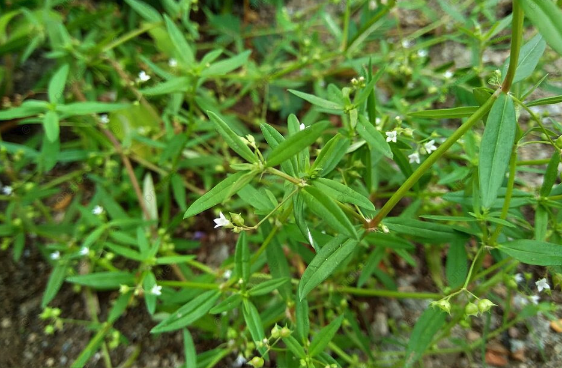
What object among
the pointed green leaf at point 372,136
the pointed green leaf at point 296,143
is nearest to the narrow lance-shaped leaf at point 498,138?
the pointed green leaf at point 372,136

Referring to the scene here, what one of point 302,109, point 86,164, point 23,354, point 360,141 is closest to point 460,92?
point 360,141

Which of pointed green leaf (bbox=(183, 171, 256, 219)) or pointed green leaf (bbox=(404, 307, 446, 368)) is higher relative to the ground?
pointed green leaf (bbox=(183, 171, 256, 219))

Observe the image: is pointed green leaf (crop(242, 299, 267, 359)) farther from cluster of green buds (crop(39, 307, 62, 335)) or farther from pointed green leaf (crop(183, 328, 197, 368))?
cluster of green buds (crop(39, 307, 62, 335))

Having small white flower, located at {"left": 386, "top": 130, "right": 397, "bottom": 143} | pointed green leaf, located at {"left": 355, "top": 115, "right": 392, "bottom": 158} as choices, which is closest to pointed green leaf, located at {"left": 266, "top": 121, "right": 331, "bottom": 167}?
pointed green leaf, located at {"left": 355, "top": 115, "right": 392, "bottom": 158}

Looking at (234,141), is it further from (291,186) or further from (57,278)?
(57,278)

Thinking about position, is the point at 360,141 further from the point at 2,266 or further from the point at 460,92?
the point at 2,266

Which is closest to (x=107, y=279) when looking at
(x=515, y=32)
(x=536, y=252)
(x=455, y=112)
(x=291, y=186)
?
(x=291, y=186)

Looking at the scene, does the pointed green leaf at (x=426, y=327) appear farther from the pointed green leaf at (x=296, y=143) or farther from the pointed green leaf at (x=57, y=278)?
the pointed green leaf at (x=57, y=278)
